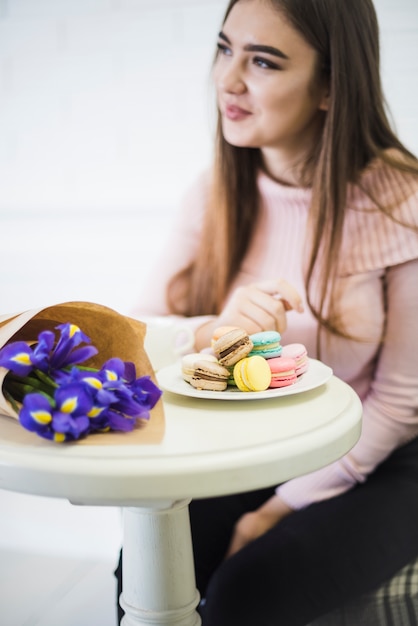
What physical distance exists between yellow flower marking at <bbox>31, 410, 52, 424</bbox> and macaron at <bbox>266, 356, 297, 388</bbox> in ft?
0.93

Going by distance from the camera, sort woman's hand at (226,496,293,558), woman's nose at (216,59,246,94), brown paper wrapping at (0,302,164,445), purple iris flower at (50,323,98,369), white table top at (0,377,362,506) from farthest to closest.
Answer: woman's nose at (216,59,246,94)
woman's hand at (226,496,293,558)
brown paper wrapping at (0,302,164,445)
purple iris flower at (50,323,98,369)
white table top at (0,377,362,506)

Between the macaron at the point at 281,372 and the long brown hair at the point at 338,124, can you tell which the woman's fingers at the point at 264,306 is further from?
the macaron at the point at 281,372

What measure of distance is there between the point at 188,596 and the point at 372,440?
0.49 m

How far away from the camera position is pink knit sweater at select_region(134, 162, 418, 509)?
1170mm

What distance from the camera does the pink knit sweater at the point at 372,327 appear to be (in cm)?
117

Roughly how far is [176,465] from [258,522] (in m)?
0.58

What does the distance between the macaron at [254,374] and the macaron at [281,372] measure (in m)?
0.01

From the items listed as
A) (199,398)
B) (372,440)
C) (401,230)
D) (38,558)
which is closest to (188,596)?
(199,398)

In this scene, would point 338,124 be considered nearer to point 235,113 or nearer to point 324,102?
point 324,102

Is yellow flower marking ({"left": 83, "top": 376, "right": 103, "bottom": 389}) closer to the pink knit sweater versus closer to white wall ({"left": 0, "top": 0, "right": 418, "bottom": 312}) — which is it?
the pink knit sweater

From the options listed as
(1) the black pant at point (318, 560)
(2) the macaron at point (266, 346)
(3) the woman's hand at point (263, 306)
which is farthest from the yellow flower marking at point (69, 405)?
(3) the woman's hand at point (263, 306)

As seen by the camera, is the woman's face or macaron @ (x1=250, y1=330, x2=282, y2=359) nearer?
macaron @ (x1=250, y1=330, x2=282, y2=359)

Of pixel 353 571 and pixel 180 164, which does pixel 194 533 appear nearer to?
pixel 353 571

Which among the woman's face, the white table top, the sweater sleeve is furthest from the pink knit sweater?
the white table top
